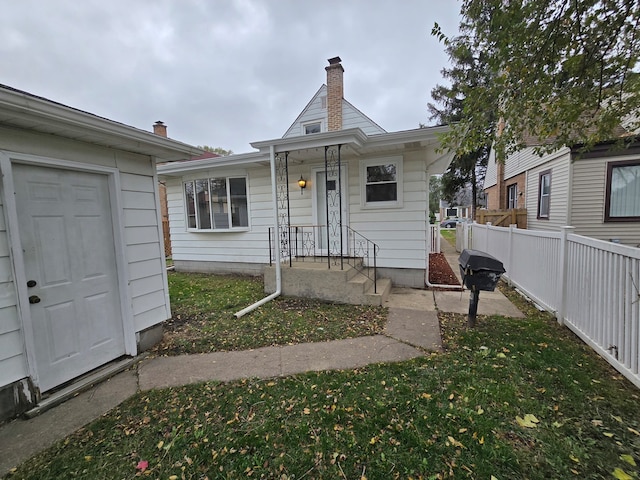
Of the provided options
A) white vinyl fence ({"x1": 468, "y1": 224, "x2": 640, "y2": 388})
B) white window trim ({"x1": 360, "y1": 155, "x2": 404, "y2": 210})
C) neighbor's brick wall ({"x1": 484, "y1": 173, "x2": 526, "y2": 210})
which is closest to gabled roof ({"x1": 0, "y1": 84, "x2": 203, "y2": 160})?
white window trim ({"x1": 360, "y1": 155, "x2": 404, "y2": 210})

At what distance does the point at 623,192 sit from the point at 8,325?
13.5 metres

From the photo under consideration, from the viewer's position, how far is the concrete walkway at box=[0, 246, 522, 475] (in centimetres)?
223

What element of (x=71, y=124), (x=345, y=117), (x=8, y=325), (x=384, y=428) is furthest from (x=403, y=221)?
(x=8, y=325)

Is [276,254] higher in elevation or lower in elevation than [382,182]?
lower

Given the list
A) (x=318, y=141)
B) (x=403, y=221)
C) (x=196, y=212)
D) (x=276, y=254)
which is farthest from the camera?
(x=196, y=212)

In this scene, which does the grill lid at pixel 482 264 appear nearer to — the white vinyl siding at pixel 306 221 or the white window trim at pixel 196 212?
the white vinyl siding at pixel 306 221

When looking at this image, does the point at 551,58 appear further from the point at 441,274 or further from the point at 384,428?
the point at 441,274

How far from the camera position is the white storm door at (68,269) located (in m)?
2.58

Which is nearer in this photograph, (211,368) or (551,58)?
(211,368)

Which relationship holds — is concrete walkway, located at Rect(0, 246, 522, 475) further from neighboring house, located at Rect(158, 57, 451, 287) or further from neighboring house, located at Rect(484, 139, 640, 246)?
neighboring house, located at Rect(484, 139, 640, 246)

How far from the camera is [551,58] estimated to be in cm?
339

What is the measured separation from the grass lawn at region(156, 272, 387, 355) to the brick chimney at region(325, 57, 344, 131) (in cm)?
675

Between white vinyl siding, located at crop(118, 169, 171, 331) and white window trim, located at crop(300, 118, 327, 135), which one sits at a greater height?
white window trim, located at crop(300, 118, 327, 135)

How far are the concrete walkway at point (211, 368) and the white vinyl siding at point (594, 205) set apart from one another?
815 cm
